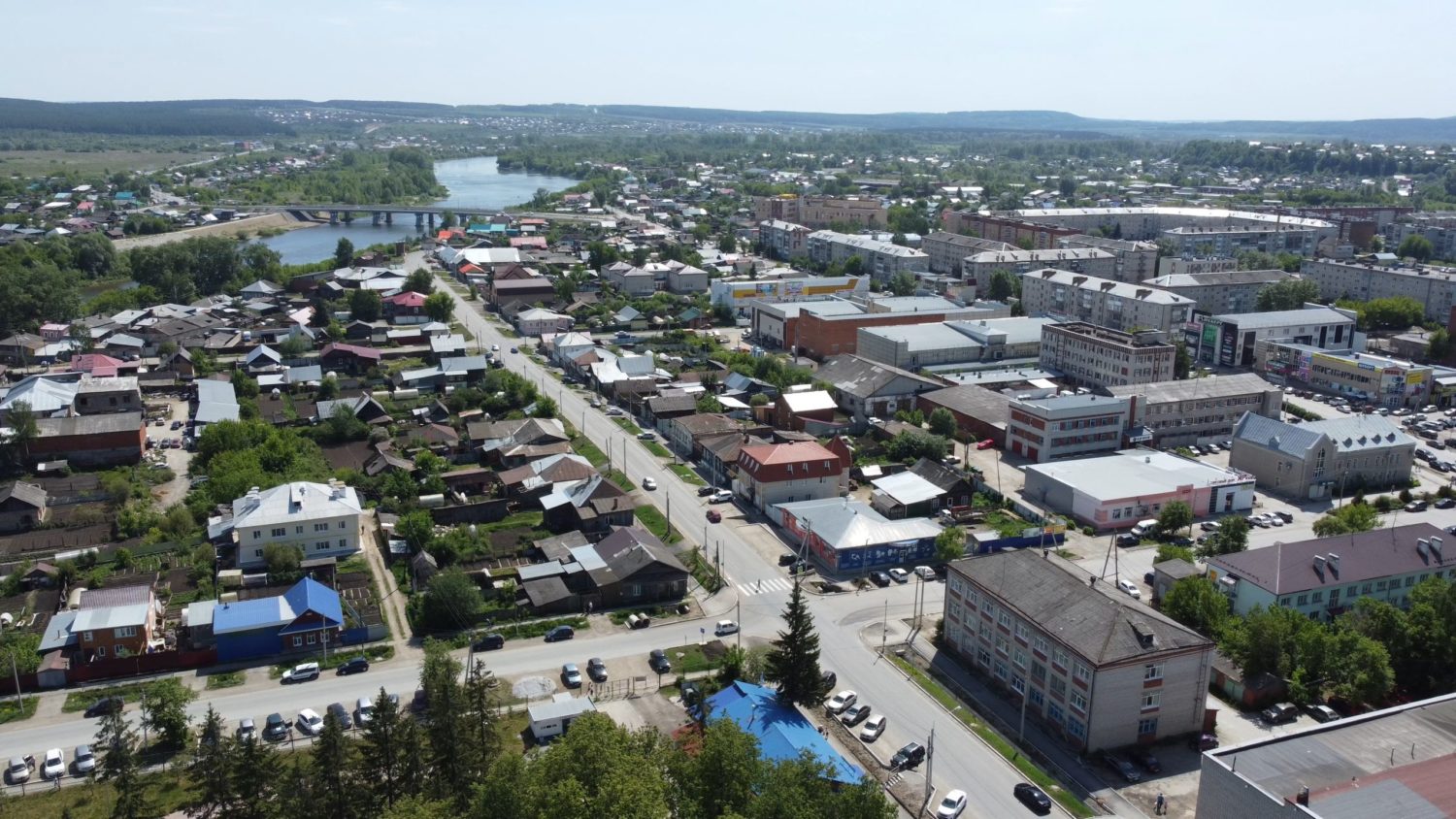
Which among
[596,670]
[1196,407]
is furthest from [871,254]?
[596,670]

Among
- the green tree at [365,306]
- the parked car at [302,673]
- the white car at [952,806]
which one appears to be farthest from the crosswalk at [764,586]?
the green tree at [365,306]

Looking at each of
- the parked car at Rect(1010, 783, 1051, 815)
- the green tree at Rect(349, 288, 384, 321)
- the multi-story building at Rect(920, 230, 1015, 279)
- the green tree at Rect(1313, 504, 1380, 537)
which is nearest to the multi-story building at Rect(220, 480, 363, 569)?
the parked car at Rect(1010, 783, 1051, 815)

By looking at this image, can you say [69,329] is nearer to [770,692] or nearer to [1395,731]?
[770,692]

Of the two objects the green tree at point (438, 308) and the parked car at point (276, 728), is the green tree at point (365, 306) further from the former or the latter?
the parked car at point (276, 728)

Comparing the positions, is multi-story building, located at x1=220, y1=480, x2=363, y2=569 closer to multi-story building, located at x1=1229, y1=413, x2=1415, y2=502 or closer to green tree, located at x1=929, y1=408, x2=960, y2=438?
green tree, located at x1=929, y1=408, x2=960, y2=438

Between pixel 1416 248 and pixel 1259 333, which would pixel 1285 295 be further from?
pixel 1416 248

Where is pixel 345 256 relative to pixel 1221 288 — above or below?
below
